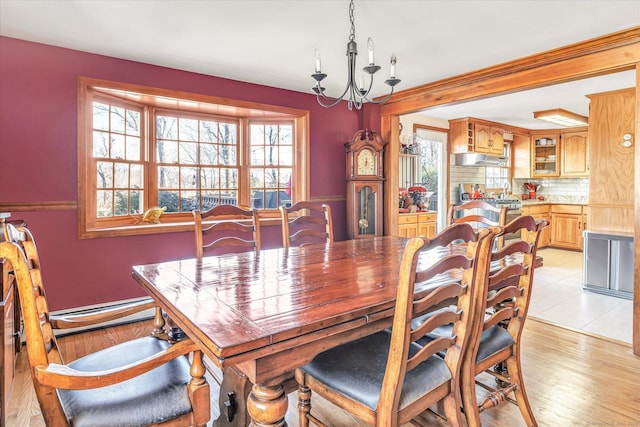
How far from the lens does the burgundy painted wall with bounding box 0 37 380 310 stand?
278cm

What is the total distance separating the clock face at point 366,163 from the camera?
15.0 ft

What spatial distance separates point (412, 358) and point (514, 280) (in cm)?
74

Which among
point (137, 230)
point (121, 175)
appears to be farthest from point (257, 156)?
point (137, 230)

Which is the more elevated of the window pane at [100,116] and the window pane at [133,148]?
the window pane at [100,116]

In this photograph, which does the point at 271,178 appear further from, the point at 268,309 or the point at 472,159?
the point at 472,159

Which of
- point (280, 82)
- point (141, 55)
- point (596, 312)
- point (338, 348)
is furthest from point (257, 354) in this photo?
point (596, 312)

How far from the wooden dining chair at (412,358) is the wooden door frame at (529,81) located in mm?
2243

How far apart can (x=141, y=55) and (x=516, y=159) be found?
23.0ft

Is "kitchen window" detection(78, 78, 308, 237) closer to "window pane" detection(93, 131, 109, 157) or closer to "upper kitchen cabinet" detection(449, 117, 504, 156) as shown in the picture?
"window pane" detection(93, 131, 109, 157)

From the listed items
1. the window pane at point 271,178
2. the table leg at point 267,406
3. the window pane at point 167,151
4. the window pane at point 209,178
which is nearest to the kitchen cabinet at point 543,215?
the window pane at point 271,178

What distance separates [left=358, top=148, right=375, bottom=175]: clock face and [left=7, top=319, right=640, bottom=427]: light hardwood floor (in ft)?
7.87

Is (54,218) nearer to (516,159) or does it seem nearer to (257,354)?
(257,354)

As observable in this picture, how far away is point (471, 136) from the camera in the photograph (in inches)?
237

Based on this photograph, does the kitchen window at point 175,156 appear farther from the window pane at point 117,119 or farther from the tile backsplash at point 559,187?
the tile backsplash at point 559,187
